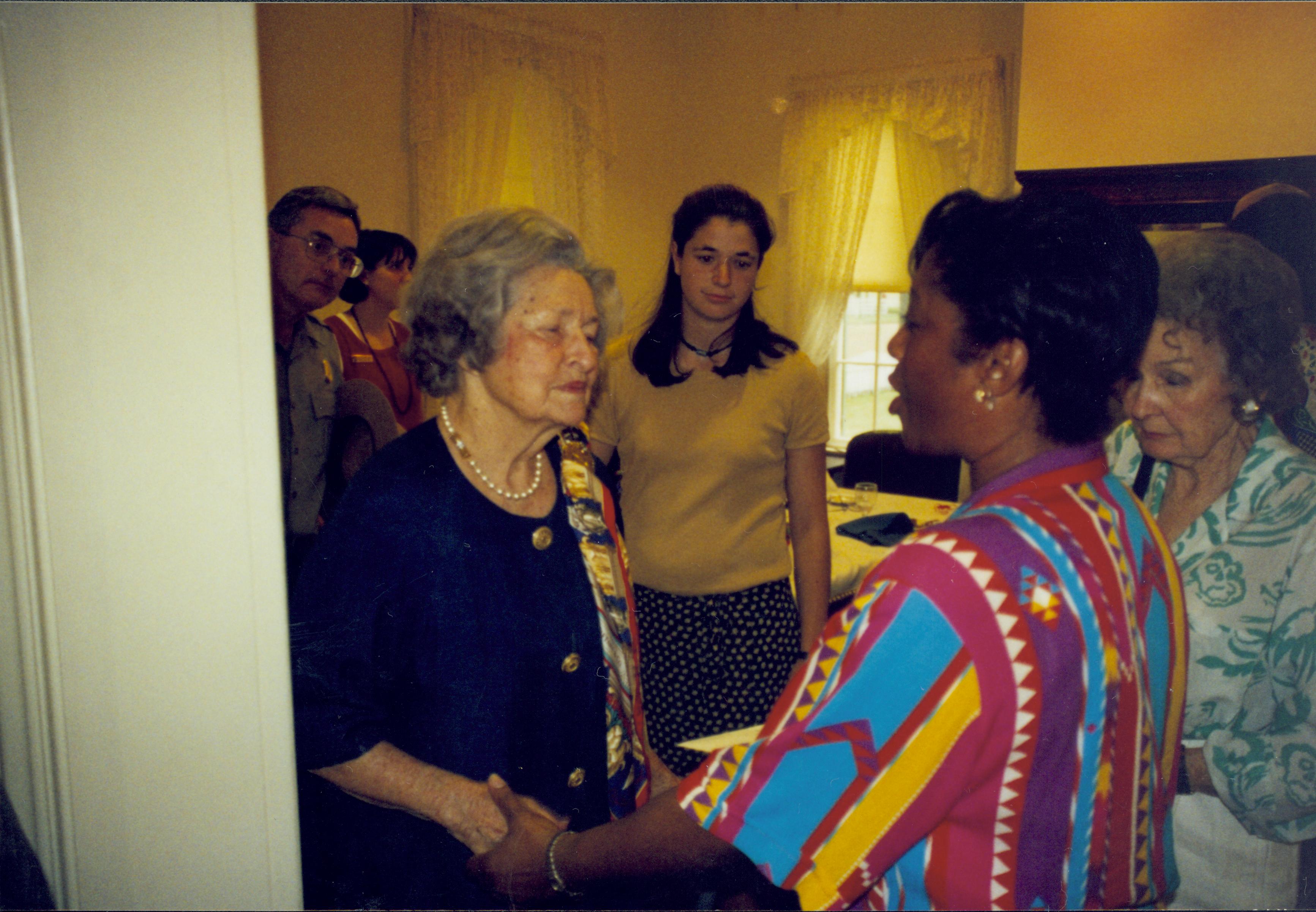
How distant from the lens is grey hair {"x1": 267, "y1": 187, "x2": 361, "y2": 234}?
212 centimetres

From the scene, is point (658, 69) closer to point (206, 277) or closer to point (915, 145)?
point (915, 145)

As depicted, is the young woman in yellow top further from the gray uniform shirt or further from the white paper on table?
the gray uniform shirt

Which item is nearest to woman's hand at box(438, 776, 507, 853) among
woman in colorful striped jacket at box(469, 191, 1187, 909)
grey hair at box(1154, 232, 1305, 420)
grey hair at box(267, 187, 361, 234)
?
woman in colorful striped jacket at box(469, 191, 1187, 909)

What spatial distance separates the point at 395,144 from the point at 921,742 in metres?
4.30

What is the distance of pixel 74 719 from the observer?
49cm

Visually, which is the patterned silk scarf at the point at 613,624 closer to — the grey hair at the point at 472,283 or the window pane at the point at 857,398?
the grey hair at the point at 472,283

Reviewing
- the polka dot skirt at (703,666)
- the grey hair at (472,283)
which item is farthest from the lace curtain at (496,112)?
the grey hair at (472,283)

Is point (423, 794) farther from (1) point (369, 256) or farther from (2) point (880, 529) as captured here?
(1) point (369, 256)

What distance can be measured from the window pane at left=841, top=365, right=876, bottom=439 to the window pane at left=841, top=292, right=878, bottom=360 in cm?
9

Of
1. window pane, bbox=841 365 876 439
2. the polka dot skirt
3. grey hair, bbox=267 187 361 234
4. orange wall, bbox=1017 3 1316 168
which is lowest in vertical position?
the polka dot skirt

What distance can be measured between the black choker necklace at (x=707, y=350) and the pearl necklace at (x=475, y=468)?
0.73 meters

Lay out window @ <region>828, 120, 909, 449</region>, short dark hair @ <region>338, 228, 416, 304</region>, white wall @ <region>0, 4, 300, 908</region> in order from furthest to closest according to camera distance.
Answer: window @ <region>828, 120, 909, 449</region>
short dark hair @ <region>338, 228, 416, 304</region>
white wall @ <region>0, 4, 300, 908</region>

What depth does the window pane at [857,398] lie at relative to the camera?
232 inches

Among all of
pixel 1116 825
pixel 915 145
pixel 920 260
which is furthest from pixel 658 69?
pixel 1116 825
